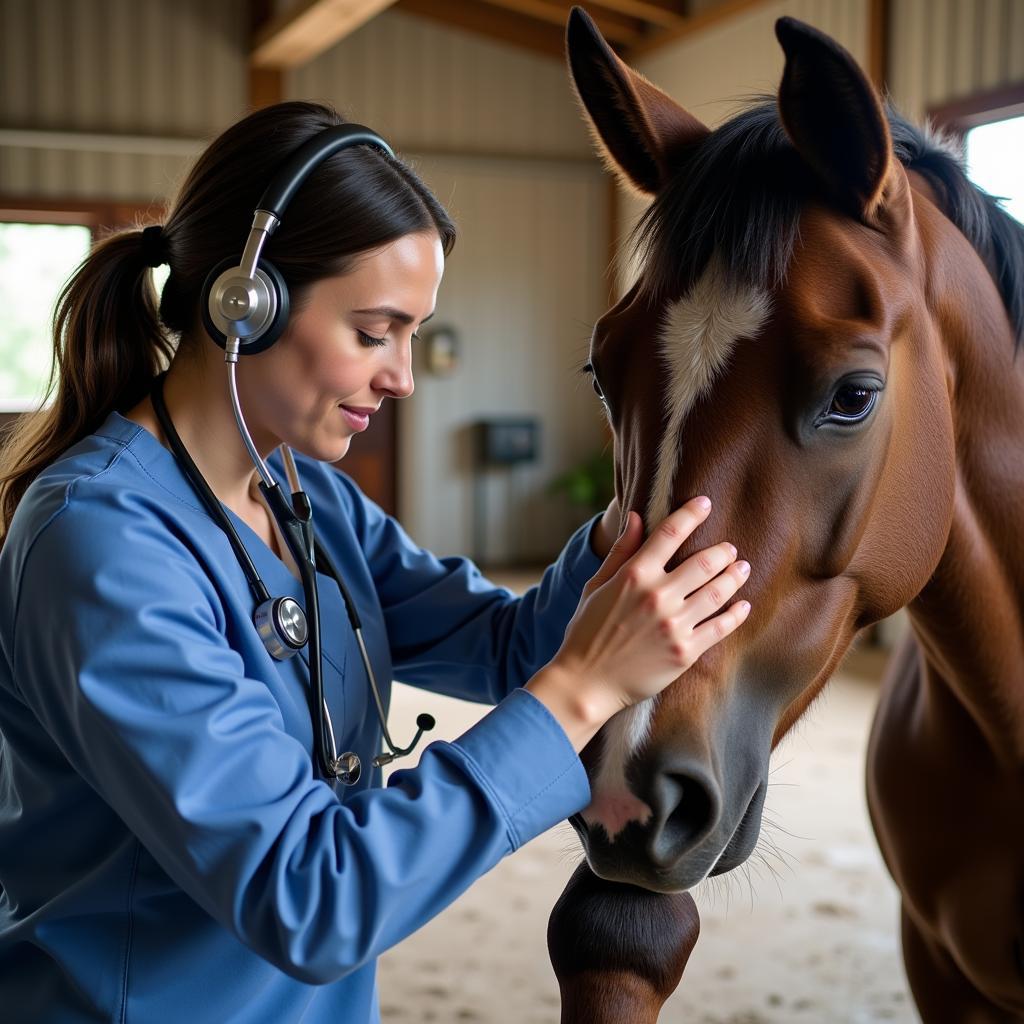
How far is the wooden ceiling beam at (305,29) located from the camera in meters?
6.03

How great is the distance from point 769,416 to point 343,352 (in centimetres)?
39

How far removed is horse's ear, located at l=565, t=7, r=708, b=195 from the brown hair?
188mm

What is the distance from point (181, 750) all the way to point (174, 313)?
0.50 meters

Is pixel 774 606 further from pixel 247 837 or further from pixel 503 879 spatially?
pixel 503 879

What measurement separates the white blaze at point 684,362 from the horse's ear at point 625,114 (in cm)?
23

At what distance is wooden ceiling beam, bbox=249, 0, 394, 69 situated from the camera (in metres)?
6.03

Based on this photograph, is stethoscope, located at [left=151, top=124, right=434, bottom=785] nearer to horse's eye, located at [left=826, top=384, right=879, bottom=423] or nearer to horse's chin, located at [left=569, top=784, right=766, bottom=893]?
horse's chin, located at [left=569, top=784, right=766, bottom=893]

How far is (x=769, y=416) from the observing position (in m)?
0.88

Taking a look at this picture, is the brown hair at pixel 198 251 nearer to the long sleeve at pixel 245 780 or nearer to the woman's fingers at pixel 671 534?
the long sleeve at pixel 245 780

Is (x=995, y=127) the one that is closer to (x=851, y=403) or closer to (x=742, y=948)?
(x=742, y=948)

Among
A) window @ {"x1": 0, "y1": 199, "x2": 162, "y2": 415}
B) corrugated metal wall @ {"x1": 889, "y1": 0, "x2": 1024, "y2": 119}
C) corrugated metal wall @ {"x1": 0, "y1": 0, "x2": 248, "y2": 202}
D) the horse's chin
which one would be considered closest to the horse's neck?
the horse's chin

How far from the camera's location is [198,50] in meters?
7.46

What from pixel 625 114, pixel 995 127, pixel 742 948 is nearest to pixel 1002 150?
pixel 995 127

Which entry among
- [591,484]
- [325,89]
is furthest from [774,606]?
[325,89]
